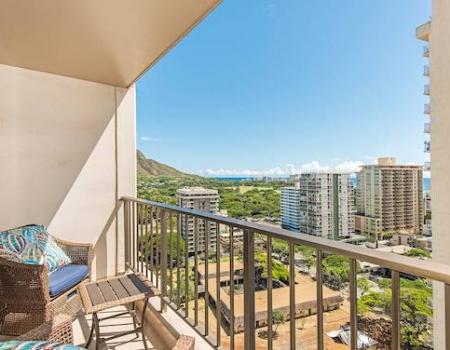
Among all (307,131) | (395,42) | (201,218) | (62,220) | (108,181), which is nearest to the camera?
(201,218)

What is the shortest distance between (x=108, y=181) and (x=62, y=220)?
764mm

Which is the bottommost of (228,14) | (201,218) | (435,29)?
(201,218)

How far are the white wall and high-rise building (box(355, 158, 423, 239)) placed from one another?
137 inches

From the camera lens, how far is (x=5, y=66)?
3.42 meters

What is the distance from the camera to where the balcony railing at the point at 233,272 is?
43.8 inches

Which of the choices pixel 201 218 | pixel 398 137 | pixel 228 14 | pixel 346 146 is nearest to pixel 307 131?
pixel 346 146

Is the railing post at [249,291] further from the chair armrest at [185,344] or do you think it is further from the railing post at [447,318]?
the railing post at [447,318]

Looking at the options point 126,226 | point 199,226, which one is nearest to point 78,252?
point 126,226

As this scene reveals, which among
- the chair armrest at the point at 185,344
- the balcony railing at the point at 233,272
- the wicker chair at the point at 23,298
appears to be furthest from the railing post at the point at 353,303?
the wicker chair at the point at 23,298

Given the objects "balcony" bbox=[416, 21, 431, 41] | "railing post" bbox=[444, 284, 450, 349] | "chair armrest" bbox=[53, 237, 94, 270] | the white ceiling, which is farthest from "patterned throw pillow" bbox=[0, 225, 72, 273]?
"balcony" bbox=[416, 21, 431, 41]

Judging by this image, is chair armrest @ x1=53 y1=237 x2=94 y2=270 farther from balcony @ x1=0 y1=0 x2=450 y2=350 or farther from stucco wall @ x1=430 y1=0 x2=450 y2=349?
stucco wall @ x1=430 y1=0 x2=450 y2=349

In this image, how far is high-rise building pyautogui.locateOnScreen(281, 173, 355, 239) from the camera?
3885 millimetres

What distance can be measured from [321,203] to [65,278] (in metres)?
3.49

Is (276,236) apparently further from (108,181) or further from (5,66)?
(5,66)
